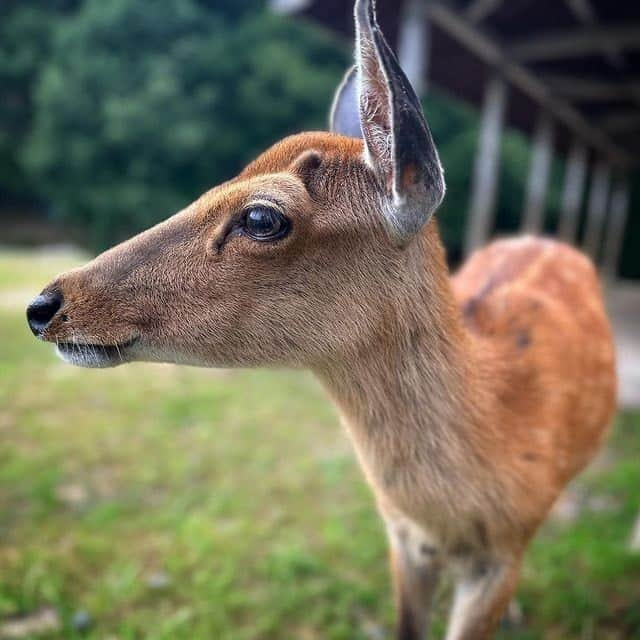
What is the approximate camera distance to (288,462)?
4129 mm

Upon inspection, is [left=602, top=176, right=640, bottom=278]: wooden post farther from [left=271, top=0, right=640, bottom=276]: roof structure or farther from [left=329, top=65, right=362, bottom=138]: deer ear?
[left=329, top=65, right=362, bottom=138]: deer ear

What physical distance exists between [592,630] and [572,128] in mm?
7601

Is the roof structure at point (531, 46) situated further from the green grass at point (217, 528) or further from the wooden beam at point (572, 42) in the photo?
the green grass at point (217, 528)

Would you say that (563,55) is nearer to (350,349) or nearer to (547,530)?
(547,530)

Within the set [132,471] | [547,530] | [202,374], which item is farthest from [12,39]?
[547,530]

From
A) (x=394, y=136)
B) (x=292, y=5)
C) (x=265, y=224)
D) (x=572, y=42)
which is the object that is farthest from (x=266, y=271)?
(x=572, y=42)

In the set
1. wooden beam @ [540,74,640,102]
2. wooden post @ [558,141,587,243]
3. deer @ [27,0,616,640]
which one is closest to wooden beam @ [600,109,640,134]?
wooden post @ [558,141,587,243]

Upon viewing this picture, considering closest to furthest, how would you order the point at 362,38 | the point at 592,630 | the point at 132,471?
1. the point at 362,38
2. the point at 592,630
3. the point at 132,471

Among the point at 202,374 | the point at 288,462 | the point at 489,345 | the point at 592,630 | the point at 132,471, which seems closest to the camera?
the point at 489,345

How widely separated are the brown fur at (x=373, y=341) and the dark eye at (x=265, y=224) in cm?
3

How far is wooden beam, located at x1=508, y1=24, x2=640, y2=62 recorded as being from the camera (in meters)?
5.49

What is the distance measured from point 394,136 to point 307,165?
11.8 inches

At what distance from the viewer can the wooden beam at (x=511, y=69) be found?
5.30m

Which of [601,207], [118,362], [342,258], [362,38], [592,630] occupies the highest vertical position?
[362,38]
